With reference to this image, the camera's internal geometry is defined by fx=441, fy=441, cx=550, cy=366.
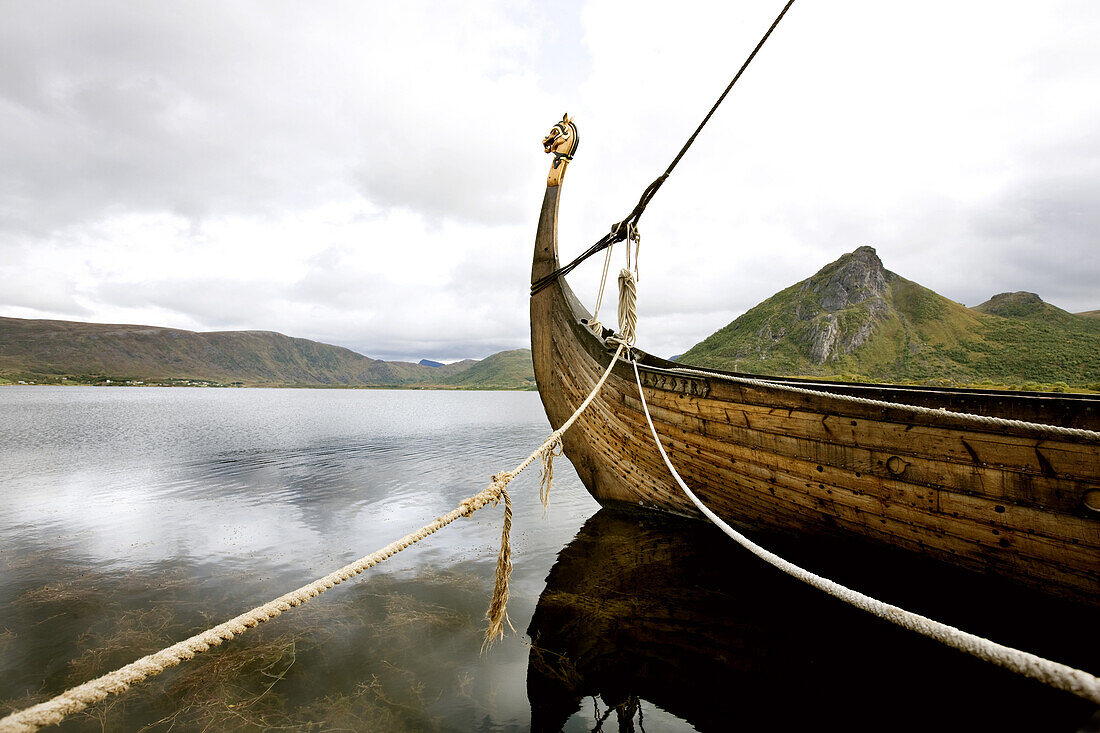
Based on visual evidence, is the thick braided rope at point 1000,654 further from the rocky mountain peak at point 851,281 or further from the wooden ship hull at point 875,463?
the rocky mountain peak at point 851,281

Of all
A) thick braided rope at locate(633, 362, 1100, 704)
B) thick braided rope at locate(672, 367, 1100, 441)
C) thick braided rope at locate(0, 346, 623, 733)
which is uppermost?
thick braided rope at locate(672, 367, 1100, 441)

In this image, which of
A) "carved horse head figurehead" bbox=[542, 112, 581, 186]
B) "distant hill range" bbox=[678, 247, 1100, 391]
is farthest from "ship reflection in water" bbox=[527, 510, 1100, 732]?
"distant hill range" bbox=[678, 247, 1100, 391]

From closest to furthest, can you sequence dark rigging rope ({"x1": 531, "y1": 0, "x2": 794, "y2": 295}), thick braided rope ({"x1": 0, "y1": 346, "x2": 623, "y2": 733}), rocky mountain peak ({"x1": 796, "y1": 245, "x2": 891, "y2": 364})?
thick braided rope ({"x1": 0, "y1": 346, "x2": 623, "y2": 733}) < dark rigging rope ({"x1": 531, "y1": 0, "x2": 794, "y2": 295}) < rocky mountain peak ({"x1": 796, "y1": 245, "x2": 891, "y2": 364})

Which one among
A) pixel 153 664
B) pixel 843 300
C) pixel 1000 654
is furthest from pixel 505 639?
pixel 843 300

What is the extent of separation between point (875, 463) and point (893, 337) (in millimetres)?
159183

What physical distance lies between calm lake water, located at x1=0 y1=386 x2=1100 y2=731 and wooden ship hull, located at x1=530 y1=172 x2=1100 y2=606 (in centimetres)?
50

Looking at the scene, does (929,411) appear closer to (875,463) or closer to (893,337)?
(875,463)

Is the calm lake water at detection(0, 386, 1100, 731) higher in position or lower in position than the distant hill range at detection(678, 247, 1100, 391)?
lower

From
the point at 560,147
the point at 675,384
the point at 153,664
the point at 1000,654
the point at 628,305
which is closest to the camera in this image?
the point at 1000,654

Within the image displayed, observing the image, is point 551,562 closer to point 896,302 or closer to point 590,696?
point 590,696

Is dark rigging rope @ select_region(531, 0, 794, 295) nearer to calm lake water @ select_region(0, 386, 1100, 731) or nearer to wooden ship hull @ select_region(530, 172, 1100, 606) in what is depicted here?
wooden ship hull @ select_region(530, 172, 1100, 606)

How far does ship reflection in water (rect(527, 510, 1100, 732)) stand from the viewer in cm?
344

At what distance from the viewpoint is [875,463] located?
3.96 meters

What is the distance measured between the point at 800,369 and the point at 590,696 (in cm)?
13061
